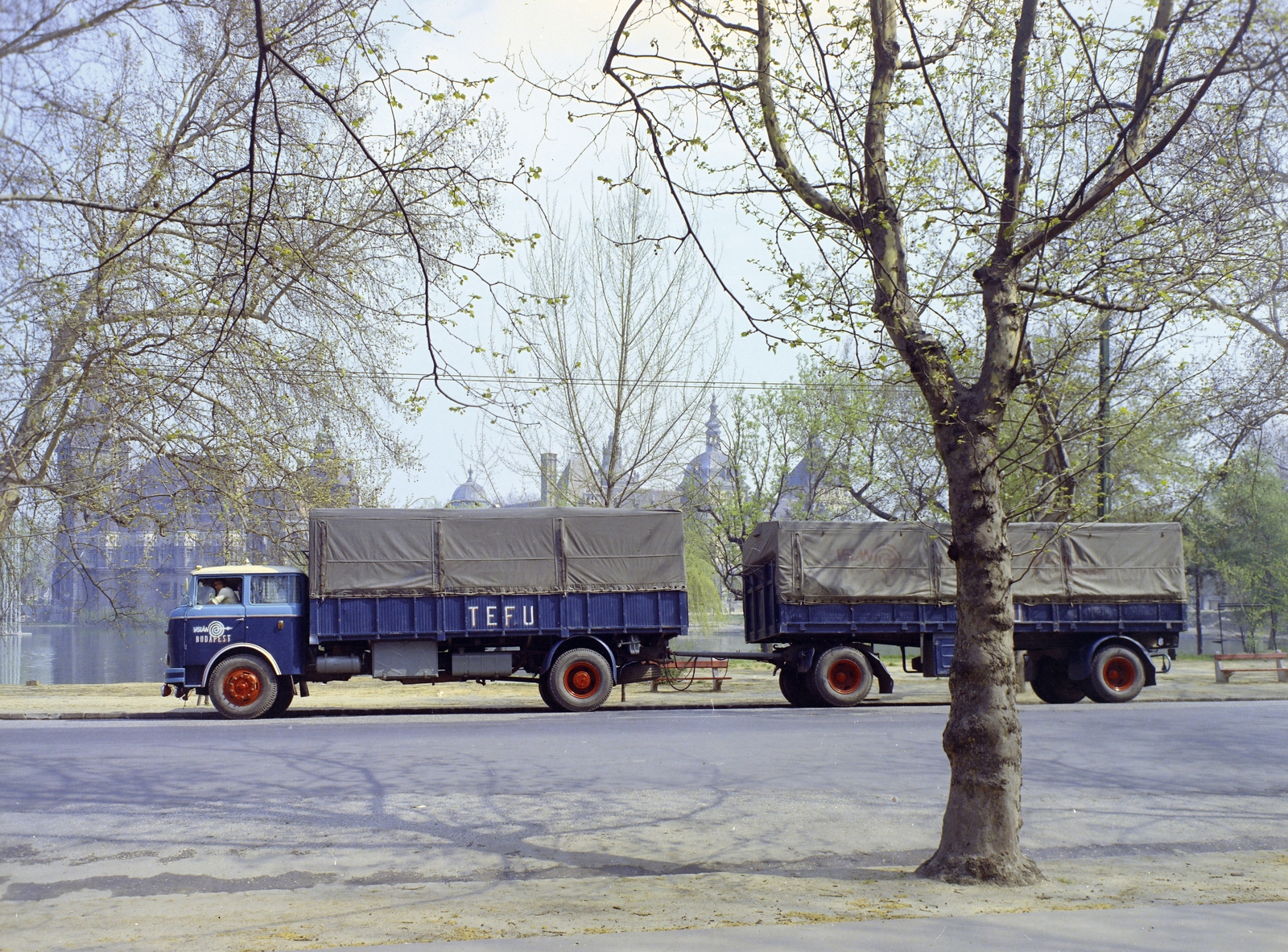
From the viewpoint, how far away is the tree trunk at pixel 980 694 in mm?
6660

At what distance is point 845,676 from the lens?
19.2m

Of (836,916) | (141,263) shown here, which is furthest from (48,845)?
(141,263)

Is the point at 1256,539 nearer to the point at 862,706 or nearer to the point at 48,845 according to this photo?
the point at 862,706

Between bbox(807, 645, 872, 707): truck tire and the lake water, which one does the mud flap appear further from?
the lake water

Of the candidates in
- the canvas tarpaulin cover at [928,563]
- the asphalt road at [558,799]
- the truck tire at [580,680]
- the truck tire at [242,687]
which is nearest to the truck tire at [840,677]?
the canvas tarpaulin cover at [928,563]

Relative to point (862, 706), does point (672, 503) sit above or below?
above

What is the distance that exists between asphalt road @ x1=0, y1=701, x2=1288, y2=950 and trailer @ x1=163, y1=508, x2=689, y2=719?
3490 mm

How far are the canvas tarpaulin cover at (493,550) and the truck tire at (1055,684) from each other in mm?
7781

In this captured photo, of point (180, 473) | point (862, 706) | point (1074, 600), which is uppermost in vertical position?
point (180, 473)

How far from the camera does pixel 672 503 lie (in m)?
32.1

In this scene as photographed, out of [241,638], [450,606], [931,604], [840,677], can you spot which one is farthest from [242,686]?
[931,604]

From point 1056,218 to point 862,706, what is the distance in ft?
44.9

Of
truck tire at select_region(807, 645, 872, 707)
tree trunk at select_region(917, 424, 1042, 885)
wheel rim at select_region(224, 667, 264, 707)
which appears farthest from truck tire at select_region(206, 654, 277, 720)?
tree trunk at select_region(917, 424, 1042, 885)

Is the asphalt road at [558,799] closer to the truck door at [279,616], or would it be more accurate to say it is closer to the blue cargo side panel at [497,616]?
the truck door at [279,616]
